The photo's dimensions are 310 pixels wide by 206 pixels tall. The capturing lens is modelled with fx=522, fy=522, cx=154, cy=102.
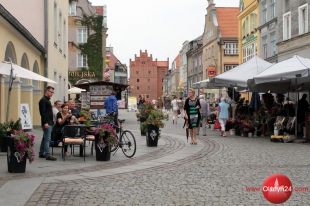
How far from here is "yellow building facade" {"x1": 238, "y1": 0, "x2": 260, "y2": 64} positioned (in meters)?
43.2

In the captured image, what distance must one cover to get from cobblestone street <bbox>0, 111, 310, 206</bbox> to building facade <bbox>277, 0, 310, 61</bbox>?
15.6 meters

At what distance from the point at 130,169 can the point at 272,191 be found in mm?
7444

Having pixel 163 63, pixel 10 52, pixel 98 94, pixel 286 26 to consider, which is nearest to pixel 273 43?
pixel 286 26

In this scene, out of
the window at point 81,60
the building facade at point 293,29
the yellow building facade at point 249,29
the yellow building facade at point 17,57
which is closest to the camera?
the yellow building facade at point 17,57

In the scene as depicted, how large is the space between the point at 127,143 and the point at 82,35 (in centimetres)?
4274

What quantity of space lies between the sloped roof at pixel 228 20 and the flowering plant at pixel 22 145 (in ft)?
191

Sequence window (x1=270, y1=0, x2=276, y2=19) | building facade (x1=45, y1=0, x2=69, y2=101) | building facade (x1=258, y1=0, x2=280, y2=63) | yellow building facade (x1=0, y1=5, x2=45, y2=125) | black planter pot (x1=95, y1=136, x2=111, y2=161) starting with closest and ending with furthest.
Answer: black planter pot (x1=95, y1=136, x2=111, y2=161) < yellow building facade (x1=0, y1=5, x2=45, y2=125) < building facade (x1=45, y1=0, x2=69, y2=101) < building facade (x1=258, y1=0, x2=280, y2=63) < window (x1=270, y1=0, x2=276, y2=19)

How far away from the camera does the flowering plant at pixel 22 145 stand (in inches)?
395

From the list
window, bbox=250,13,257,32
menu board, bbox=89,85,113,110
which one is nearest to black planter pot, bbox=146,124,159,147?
menu board, bbox=89,85,113,110

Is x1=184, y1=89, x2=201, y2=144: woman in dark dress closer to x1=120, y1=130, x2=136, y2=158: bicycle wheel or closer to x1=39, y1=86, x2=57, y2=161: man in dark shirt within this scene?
x1=120, y1=130, x2=136, y2=158: bicycle wheel

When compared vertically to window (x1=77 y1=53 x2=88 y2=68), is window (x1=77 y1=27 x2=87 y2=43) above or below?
above

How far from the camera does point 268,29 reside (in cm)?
3888

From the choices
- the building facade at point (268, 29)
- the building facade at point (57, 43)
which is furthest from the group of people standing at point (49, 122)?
the building facade at point (268, 29)

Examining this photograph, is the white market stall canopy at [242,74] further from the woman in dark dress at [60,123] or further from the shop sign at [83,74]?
the shop sign at [83,74]
